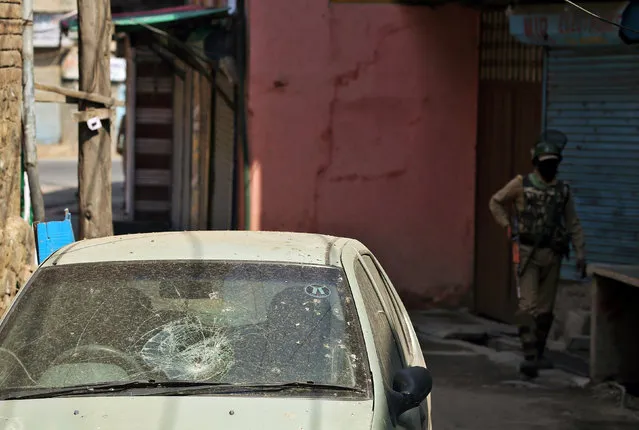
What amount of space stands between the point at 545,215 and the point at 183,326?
5.34 m

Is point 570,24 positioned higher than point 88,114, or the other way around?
point 570,24

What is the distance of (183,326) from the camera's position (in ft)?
15.4

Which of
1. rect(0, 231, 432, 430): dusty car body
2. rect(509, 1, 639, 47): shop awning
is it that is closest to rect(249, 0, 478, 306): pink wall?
rect(509, 1, 639, 47): shop awning

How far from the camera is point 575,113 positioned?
36.5 feet

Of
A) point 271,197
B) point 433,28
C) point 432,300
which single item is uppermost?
point 433,28

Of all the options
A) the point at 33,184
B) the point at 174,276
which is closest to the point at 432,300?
the point at 33,184

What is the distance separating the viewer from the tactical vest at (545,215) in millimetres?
9500

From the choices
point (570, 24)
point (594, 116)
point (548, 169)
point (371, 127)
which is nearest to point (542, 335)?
point (548, 169)

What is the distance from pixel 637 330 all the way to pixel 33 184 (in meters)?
4.70

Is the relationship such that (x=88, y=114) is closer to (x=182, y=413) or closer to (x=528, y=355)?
(x=528, y=355)

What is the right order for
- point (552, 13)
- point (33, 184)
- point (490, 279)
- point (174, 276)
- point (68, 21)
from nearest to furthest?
point (174, 276) → point (33, 184) → point (552, 13) → point (490, 279) → point (68, 21)

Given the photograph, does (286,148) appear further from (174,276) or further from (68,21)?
(174,276)

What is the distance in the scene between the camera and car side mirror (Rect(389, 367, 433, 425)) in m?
4.34

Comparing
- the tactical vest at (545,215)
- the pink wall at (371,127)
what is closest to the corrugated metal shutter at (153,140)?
the pink wall at (371,127)
